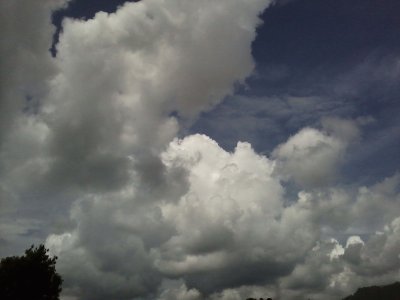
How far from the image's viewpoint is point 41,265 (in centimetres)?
6688

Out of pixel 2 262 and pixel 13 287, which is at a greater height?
pixel 2 262

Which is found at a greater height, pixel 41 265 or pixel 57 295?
pixel 41 265

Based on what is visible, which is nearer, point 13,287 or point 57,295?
point 13,287

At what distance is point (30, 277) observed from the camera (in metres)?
65.4

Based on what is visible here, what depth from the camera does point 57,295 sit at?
67875mm

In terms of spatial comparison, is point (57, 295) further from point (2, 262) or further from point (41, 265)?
point (2, 262)

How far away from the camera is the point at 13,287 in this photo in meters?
63.1

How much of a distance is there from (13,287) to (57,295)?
743 centimetres

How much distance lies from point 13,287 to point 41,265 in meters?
5.19

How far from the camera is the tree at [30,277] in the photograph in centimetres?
6316

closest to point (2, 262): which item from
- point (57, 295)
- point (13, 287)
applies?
point (13, 287)

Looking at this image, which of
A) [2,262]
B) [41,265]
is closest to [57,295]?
[41,265]

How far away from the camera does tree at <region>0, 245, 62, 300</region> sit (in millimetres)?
63156

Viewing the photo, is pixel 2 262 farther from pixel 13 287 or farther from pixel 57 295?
pixel 57 295
